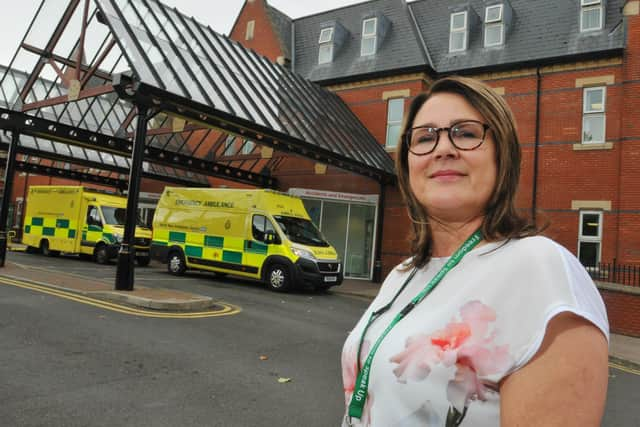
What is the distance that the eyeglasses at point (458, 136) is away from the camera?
1.25m

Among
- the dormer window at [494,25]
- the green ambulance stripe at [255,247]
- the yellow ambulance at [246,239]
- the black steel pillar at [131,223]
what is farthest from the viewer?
the dormer window at [494,25]

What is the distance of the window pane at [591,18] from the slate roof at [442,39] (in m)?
0.22

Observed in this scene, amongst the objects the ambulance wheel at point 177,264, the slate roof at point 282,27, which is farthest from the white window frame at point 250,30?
the ambulance wheel at point 177,264

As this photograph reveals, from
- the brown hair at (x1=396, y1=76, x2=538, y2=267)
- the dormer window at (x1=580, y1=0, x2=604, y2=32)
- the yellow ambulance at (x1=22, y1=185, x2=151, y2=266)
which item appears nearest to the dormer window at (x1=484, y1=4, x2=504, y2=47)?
the dormer window at (x1=580, y1=0, x2=604, y2=32)

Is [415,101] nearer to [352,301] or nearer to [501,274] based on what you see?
[501,274]

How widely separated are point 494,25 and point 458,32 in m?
1.28

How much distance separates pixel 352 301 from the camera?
39.3 feet

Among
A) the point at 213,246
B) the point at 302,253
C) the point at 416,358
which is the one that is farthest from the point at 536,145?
the point at 416,358

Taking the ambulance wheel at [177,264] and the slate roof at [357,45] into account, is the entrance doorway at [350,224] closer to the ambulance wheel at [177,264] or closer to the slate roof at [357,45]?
the slate roof at [357,45]

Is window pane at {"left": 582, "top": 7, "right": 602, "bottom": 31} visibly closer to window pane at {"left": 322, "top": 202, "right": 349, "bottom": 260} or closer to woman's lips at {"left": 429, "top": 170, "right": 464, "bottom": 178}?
window pane at {"left": 322, "top": 202, "right": 349, "bottom": 260}

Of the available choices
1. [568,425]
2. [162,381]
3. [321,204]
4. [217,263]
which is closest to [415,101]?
[568,425]

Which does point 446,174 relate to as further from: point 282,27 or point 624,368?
point 282,27

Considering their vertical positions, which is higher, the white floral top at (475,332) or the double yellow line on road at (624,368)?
the white floral top at (475,332)

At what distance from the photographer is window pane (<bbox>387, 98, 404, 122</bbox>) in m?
17.6
